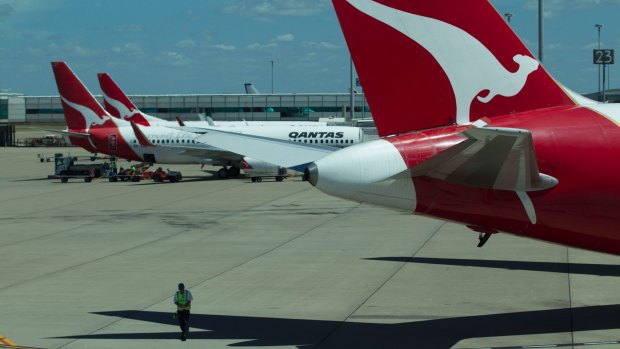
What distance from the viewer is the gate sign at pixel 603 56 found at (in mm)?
71188

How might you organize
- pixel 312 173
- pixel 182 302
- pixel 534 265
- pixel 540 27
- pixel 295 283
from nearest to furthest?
pixel 312 173 → pixel 182 302 → pixel 295 283 → pixel 534 265 → pixel 540 27

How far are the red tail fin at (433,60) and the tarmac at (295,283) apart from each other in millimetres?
4872

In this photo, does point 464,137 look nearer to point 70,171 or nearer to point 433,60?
point 433,60

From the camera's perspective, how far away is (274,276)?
27781mm

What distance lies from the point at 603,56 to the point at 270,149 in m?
58.3

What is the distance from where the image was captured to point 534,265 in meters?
28.5

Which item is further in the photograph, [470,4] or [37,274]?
[37,274]

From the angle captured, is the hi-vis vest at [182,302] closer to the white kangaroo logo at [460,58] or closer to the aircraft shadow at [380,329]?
the aircraft shadow at [380,329]

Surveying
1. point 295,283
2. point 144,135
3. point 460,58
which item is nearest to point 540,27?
point 295,283

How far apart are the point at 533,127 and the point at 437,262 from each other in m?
11.7

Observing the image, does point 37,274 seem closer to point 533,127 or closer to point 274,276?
point 274,276

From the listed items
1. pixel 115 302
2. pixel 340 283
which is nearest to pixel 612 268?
pixel 340 283

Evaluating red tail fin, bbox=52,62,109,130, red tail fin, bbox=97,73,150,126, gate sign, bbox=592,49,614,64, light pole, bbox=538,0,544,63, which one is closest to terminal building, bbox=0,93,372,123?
red tail fin, bbox=97,73,150,126

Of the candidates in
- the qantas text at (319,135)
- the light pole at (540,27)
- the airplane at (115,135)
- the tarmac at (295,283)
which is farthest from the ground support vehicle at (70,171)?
the light pole at (540,27)
